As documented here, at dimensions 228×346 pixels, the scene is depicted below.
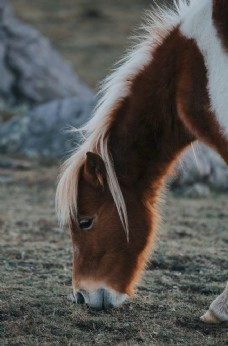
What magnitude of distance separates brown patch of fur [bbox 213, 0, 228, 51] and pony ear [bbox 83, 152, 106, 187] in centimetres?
118

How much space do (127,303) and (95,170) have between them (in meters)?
1.17

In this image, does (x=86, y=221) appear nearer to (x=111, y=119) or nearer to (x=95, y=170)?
(x=95, y=170)

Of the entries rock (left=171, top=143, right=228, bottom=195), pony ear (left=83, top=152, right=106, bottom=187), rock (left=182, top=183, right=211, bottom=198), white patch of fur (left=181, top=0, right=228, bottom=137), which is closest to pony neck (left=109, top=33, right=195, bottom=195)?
pony ear (left=83, top=152, right=106, bottom=187)

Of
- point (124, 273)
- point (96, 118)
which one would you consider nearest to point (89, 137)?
point (96, 118)

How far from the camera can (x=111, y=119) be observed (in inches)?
220

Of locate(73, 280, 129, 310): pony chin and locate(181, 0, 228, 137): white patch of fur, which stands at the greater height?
locate(181, 0, 228, 137): white patch of fur

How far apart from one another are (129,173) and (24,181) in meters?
6.37

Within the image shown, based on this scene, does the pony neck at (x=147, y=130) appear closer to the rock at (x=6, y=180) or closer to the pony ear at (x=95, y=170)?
the pony ear at (x=95, y=170)

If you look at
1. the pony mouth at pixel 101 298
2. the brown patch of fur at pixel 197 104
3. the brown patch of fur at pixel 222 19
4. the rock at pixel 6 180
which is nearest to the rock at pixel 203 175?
the rock at pixel 6 180

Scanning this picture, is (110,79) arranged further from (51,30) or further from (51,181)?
(51,30)

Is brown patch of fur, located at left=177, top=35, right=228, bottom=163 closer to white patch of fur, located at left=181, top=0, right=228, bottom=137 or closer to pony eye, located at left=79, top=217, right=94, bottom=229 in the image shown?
white patch of fur, located at left=181, top=0, right=228, bottom=137

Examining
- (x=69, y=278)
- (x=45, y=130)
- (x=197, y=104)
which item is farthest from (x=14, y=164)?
(x=197, y=104)

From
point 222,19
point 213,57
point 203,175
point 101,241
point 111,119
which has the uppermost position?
point 222,19

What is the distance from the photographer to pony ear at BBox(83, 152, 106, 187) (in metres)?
5.37
